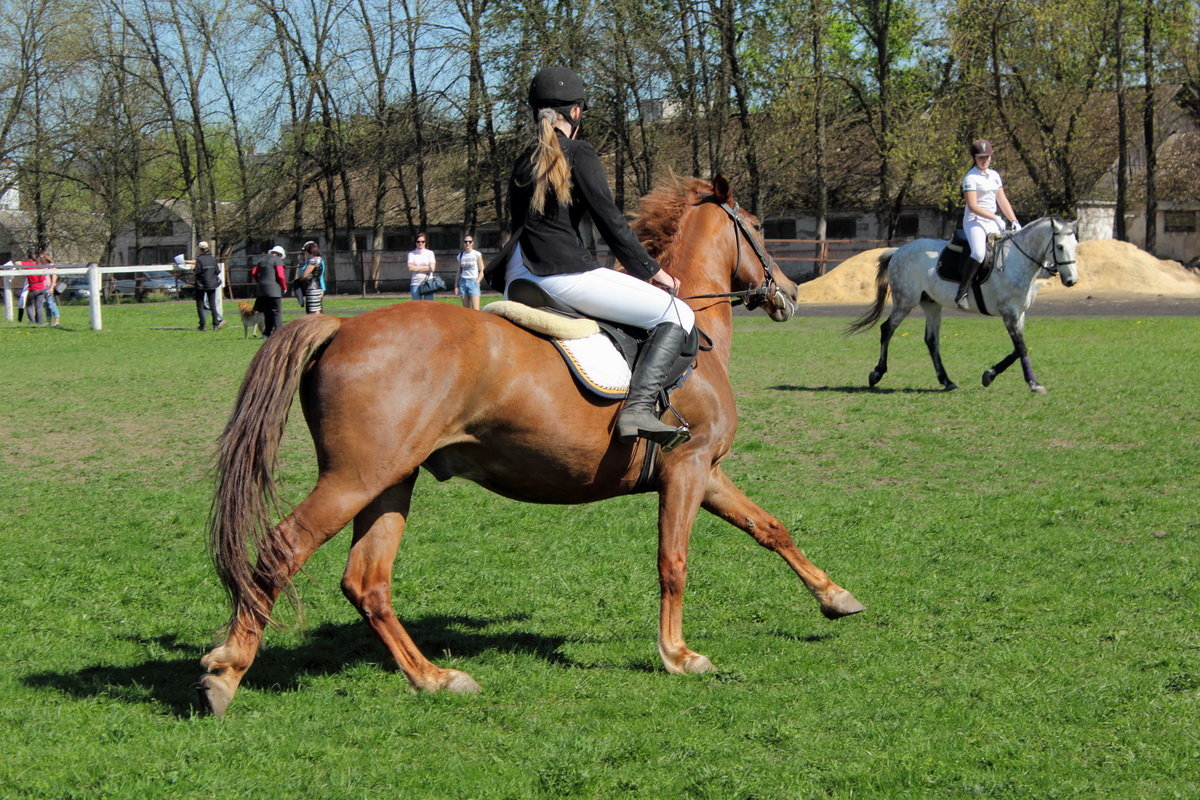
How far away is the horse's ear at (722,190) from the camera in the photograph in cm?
660

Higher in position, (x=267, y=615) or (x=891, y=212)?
(x=891, y=212)

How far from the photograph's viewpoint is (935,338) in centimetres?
1684

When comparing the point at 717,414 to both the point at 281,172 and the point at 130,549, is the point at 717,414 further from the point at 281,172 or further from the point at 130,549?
the point at 281,172

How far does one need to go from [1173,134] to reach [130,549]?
57731mm

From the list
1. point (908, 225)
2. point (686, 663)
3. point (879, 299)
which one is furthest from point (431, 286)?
point (908, 225)

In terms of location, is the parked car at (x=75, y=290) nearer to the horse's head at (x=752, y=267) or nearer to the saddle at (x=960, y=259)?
the saddle at (x=960, y=259)

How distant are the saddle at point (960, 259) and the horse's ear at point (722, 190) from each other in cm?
1047

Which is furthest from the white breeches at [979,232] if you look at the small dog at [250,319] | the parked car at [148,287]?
the parked car at [148,287]

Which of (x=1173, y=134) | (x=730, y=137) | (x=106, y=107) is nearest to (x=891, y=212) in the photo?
(x=730, y=137)

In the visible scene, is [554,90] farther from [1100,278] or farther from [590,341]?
[1100,278]

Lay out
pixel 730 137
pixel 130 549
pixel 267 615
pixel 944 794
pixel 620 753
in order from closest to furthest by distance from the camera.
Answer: pixel 944 794
pixel 620 753
pixel 267 615
pixel 130 549
pixel 730 137

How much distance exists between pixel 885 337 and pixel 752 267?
35.8 feet

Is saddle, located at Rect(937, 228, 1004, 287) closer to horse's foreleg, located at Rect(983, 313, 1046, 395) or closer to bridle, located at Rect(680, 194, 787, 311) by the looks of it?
horse's foreleg, located at Rect(983, 313, 1046, 395)

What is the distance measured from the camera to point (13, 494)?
9914 mm
